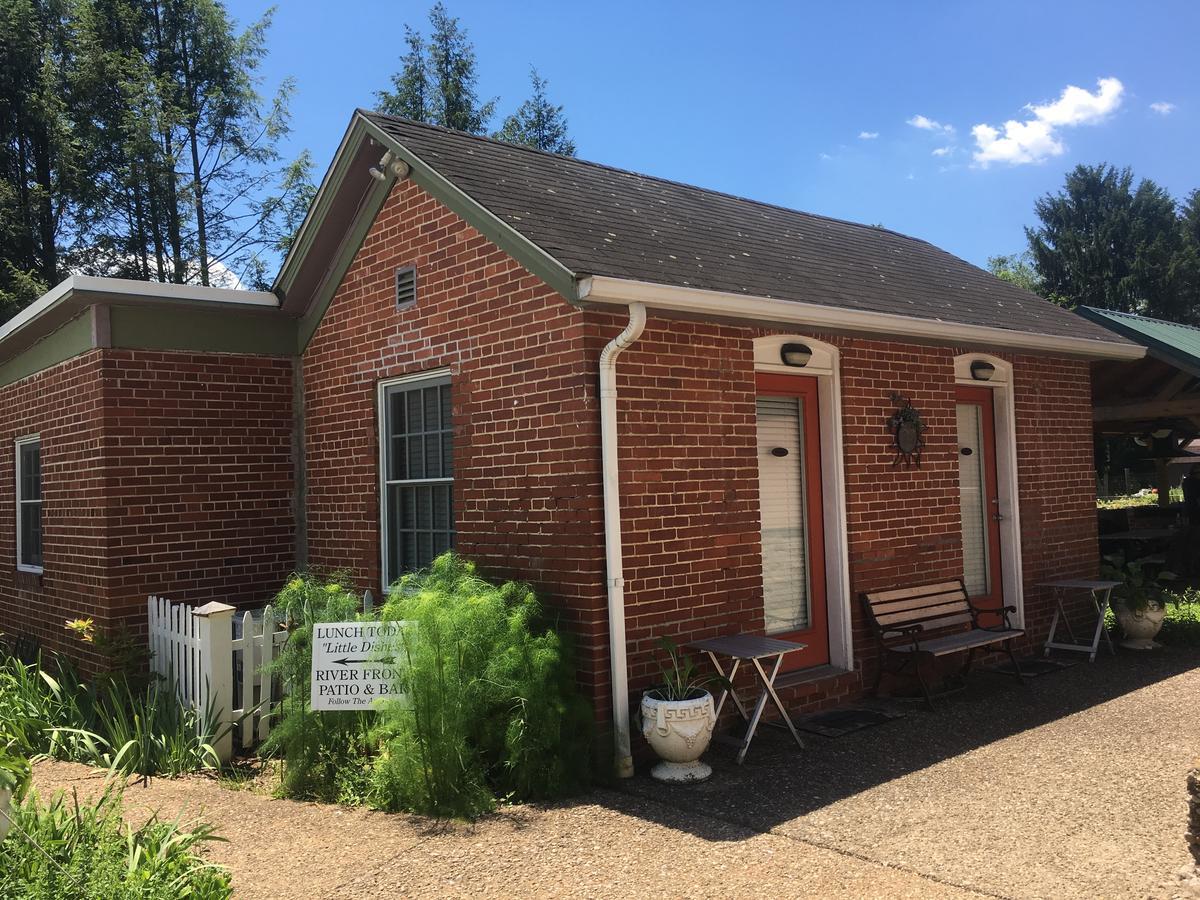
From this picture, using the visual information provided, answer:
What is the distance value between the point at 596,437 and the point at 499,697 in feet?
5.26

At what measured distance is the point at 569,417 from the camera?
5938 millimetres

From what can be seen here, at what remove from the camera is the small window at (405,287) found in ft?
24.4

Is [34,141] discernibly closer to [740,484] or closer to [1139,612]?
[740,484]

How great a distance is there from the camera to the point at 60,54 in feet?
77.6

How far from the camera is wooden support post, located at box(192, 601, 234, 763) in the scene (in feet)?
21.7

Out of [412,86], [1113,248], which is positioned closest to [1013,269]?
Answer: [1113,248]

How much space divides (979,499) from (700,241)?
3.65m

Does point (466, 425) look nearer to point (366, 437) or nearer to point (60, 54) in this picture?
point (366, 437)

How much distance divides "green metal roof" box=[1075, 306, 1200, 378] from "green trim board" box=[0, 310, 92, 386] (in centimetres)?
995

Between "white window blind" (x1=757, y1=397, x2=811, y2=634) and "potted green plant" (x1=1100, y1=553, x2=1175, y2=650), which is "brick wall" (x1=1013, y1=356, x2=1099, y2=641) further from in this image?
"white window blind" (x1=757, y1=397, x2=811, y2=634)

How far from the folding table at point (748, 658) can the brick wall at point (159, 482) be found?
4.32 meters


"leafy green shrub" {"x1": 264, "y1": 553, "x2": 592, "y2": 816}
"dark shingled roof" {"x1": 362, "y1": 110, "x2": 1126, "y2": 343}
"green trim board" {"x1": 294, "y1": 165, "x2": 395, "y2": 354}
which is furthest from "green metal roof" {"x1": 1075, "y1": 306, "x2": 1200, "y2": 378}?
"leafy green shrub" {"x1": 264, "y1": 553, "x2": 592, "y2": 816}

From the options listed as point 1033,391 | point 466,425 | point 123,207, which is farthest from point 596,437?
point 123,207

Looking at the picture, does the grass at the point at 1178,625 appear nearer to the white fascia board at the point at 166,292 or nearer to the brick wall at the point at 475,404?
the brick wall at the point at 475,404
